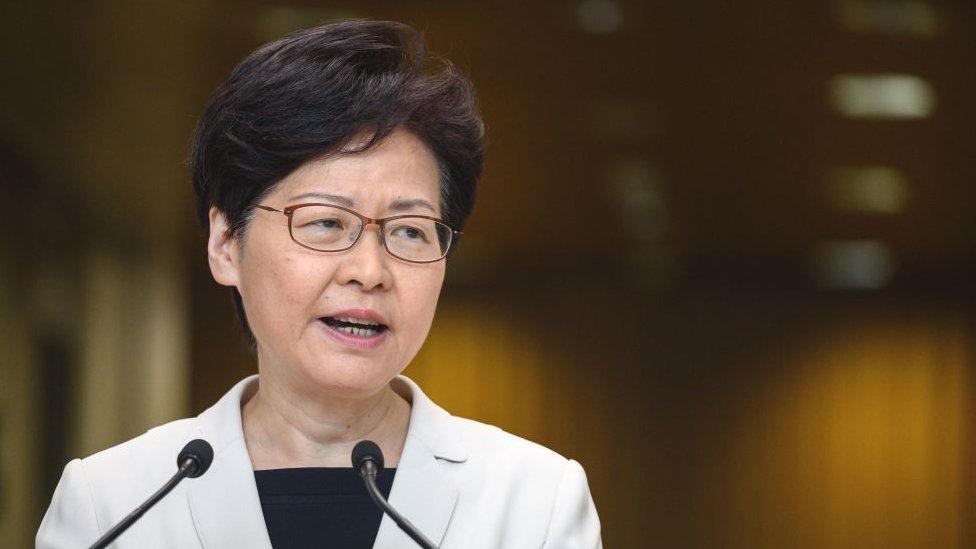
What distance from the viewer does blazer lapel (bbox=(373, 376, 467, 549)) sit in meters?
1.42

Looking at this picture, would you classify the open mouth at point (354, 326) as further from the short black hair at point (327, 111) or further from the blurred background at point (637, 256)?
the blurred background at point (637, 256)

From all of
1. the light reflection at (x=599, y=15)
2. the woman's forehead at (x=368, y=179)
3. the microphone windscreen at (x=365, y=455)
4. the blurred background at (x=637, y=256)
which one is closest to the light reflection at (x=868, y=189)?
the blurred background at (x=637, y=256)

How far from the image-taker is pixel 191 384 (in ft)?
12.3

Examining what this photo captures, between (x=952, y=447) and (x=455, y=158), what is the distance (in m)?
2.75

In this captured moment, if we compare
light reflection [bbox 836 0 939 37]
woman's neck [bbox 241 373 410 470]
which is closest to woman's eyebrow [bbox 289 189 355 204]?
woman's neck [bbox 241 373 410 470]

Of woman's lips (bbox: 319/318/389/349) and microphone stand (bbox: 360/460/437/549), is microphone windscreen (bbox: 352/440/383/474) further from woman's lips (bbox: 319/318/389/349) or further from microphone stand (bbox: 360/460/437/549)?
woman's lips (bbox: 319/318/389/349)

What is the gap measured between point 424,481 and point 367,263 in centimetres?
28

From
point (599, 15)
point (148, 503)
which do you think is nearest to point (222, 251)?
point (148, 503)

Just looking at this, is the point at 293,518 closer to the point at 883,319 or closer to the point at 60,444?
the point at 60,444

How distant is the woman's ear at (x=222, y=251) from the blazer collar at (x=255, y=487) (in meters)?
0.18

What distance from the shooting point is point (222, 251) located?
4.91 feet

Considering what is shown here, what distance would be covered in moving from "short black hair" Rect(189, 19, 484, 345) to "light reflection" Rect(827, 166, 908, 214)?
7.99 ft

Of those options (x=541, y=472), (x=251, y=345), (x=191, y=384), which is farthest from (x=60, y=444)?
(x=541, y=472)

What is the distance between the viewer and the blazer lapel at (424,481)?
1.42 metres
